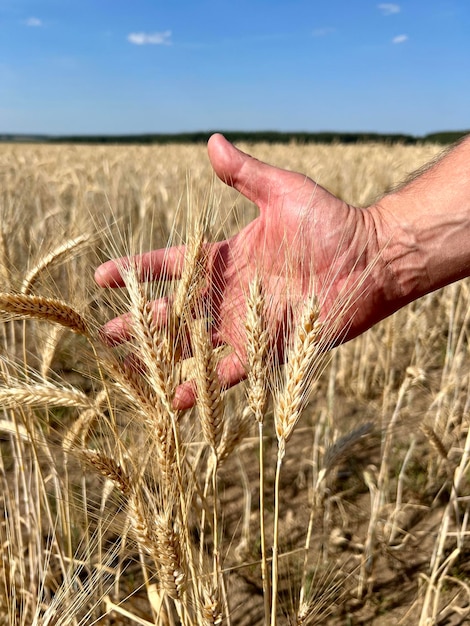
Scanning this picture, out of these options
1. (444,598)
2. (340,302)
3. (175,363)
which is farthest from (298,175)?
(444,598)

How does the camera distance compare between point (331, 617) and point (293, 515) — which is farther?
point (293, 515)

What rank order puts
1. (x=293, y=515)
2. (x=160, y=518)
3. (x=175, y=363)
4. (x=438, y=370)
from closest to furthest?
(x=160, y=518), (x=175, y=363), (x=293, y=515), (x=438, y=370)

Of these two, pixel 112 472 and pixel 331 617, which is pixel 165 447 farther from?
pixel 331 617

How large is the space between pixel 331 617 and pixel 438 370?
2.15m

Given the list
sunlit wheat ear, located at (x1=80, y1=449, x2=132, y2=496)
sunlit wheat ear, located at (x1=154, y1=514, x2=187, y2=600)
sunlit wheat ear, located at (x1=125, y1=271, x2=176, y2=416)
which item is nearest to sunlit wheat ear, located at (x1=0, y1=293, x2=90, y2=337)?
sunlit wheat ear, located at (x1=125, y1=271, x2=176, y2=416)

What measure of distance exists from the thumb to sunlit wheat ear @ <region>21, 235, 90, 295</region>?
539mm

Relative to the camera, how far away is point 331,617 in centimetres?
177

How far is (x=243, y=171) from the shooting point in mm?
1714

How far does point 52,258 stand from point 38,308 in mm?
381

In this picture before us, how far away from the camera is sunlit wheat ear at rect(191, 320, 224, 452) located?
96 cm

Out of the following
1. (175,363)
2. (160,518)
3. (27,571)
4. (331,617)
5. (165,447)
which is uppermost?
(175,363)

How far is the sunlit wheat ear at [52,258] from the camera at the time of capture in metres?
1.23

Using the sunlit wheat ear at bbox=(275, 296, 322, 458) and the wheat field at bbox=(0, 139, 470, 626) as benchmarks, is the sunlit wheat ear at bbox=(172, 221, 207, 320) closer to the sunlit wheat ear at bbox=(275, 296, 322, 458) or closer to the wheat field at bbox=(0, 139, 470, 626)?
the wheat field at bbox=(0, 139, 470, 626)

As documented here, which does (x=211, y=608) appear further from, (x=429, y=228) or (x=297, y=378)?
(x=429, y=228)
